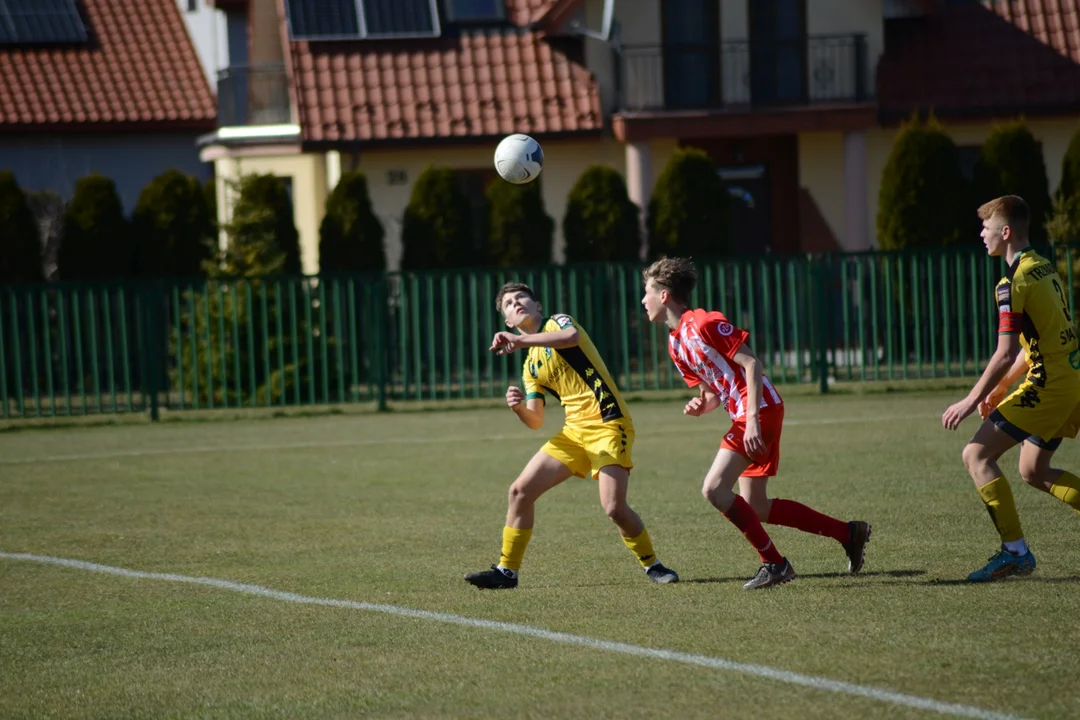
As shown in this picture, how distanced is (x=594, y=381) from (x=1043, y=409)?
2.35m

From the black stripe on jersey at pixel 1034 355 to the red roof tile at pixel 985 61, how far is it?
22.3m

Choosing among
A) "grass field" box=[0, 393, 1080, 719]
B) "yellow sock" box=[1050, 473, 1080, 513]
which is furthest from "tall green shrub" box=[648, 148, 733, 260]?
"yellow sock" box=[1050, 473, 1080, 513]

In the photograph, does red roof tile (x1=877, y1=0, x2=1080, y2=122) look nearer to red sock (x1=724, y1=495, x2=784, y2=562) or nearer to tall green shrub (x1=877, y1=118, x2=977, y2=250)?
tall green shrub (x1=877, y1=118, x2=977, y2=250)

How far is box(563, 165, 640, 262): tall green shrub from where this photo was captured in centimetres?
2530

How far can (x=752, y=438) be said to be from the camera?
7848mm

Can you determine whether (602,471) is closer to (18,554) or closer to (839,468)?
(18,554)

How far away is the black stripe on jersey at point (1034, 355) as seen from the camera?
7934 millimetres

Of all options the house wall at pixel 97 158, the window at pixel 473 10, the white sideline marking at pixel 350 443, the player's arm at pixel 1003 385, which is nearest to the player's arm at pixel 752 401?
the player's arm at pixel 1003 385

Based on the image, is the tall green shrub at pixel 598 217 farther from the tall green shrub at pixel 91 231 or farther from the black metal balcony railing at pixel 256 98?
the black metal balcony railing at pixel 256 98

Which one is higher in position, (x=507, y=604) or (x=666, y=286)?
(x=666, y=286)

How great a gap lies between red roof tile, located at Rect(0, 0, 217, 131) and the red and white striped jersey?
28442mm

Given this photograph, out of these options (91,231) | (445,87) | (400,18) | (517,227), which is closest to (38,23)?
(400,18)

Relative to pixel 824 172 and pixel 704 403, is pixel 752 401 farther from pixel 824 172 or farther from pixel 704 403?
pixel 824 172

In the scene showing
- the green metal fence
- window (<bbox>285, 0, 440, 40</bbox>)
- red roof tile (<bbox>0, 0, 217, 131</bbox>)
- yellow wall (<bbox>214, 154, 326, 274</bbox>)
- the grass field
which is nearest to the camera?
the grass field
